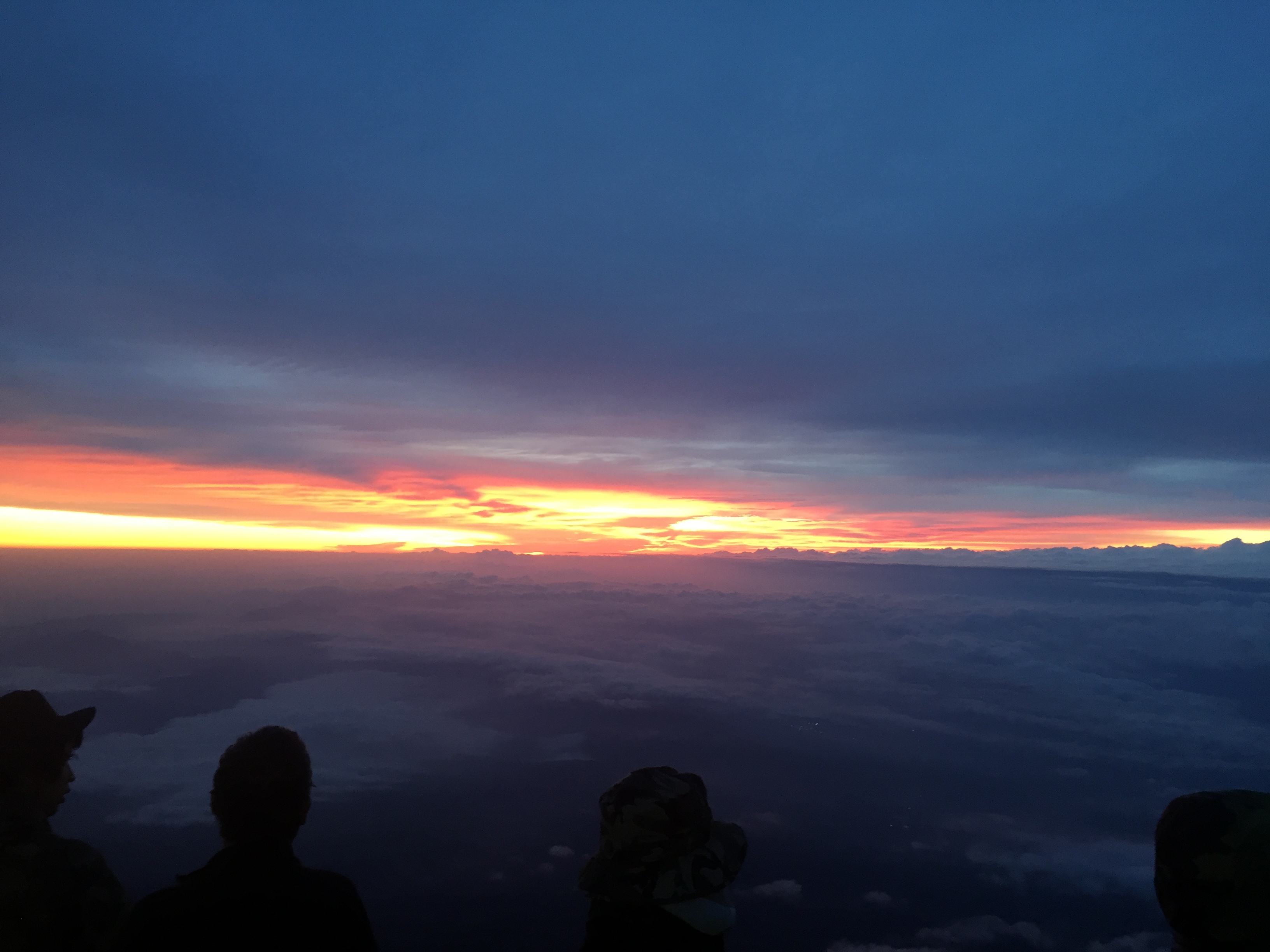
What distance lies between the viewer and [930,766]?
518 feet

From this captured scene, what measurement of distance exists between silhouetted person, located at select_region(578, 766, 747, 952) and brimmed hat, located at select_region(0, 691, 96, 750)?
316 centimetres

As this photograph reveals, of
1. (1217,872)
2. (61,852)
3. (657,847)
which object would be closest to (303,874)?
(657,847)

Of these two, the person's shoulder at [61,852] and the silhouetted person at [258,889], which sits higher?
the silhouetted person at [258,889]

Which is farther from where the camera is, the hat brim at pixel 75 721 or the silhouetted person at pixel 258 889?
the hat brim at pixel 75 721

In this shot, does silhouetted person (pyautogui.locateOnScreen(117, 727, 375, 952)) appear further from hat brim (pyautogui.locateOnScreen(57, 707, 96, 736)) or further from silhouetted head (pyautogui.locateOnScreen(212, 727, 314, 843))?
hat brim (pyautogui.locateOnScreen(57, 707, 96, 736))

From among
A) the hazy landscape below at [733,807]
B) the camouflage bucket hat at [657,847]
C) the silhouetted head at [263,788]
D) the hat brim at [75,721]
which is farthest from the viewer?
the hazy landscape below at [733,807]

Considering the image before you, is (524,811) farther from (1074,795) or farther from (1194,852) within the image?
(1194,852)

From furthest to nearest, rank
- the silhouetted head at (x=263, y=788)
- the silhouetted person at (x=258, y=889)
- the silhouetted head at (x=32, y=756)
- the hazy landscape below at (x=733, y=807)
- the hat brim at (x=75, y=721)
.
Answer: the hazy landscape below at (x=733, y=807) → the hat brim at (x=75, y=721) → the silhouetted head at (x=32, y=756) → the silhouetted head at (x=263, y=788) → the silhouetted person at (x=258, y=889)

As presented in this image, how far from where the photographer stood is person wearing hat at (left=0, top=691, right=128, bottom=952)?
11.9ft

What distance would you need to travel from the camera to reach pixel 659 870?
A: 11.9 ft

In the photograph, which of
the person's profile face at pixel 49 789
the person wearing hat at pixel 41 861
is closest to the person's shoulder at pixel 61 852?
the person wearing hat at pixel 41 861

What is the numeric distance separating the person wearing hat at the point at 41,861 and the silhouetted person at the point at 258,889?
1424mm

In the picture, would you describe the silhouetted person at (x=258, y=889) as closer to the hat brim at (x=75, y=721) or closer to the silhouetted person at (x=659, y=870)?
A: the silhouetted person at (x=659, y=870)

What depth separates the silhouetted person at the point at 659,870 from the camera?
3377 millimetres
